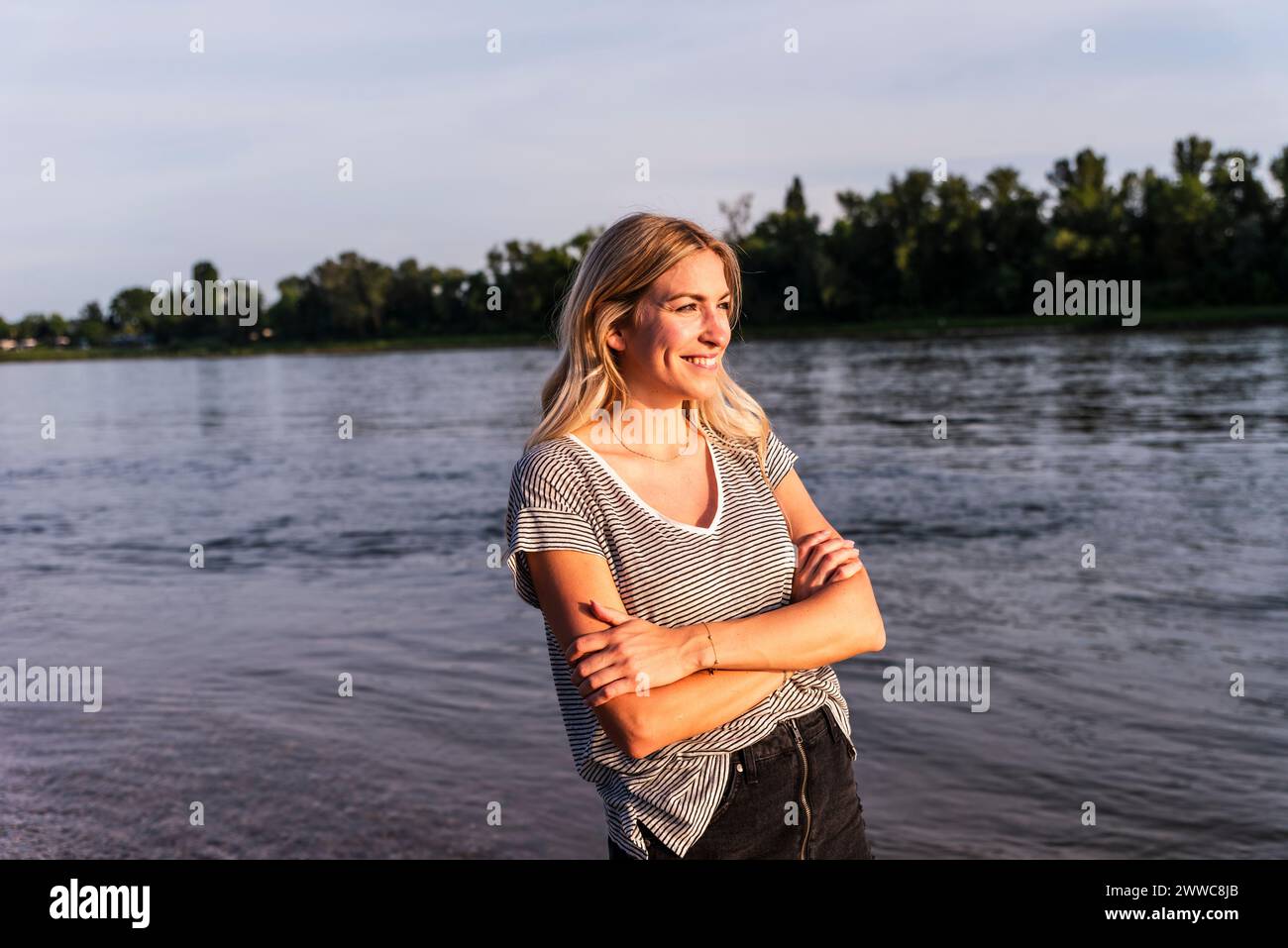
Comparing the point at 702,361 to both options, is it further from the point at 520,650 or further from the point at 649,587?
the point at 520,650

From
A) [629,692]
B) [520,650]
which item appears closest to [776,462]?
[629,692]

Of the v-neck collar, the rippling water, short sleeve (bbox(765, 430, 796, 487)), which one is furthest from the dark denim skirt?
the rippling water

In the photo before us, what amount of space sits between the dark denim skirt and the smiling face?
0.78 metres

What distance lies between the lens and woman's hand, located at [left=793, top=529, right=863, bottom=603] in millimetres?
2848

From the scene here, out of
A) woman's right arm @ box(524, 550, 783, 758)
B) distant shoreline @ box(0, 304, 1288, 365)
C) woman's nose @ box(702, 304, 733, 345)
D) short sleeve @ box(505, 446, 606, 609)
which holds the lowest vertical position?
woman's right arm @ box(524, 550, 783, 758)

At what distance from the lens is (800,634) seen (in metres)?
2.70

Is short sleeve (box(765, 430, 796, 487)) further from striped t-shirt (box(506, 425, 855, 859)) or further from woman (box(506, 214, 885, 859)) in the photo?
striped t-shirt (box(506, 425, 855, 859))

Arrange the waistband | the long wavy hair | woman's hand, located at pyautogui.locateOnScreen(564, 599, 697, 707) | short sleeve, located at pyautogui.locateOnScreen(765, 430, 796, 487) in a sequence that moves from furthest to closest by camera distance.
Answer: short sleeve, located at pyautogui.locateOnScreen(765, 430, 796, 487), the long wavy hair, the waistband, woman's hand, located at pyautogui.locateOnScreen(564, 599, 697, 707)

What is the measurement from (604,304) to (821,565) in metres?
0.75

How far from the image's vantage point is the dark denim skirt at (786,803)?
2594mm

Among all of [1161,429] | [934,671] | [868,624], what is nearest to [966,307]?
[1161,429]

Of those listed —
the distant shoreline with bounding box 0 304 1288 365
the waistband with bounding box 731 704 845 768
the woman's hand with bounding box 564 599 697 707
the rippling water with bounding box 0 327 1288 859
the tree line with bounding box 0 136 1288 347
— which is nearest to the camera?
the woman's hand with bounding box 564 599 697 707

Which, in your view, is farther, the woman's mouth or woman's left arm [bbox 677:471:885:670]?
the woman's mouth

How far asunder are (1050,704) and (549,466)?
611 cm
